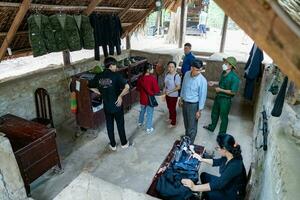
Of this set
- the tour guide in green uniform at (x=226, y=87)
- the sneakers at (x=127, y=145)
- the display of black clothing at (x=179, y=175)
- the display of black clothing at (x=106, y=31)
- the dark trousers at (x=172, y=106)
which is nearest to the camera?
the display of black clothing at (x=179, y=175)

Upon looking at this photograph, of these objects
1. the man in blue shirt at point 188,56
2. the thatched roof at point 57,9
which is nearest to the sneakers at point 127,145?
the man in blue shirt at point 188,56

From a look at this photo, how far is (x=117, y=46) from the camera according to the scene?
6.07m

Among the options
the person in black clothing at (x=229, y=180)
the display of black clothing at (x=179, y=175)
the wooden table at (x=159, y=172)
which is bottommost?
the wooden table at (x=159, y=172)

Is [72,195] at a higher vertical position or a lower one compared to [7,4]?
lower

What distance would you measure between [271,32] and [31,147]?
3177 mm

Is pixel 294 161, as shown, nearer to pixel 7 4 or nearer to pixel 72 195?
pixel 72 195

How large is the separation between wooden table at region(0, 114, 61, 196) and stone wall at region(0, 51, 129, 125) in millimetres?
617

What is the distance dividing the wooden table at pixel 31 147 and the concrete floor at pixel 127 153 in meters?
0.30

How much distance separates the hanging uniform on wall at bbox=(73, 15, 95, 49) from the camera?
493 cm

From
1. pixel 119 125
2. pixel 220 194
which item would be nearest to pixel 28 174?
pixel 119 125

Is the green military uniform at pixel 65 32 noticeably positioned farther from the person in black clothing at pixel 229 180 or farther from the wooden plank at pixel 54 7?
the person in black clothing at pixel 229 180

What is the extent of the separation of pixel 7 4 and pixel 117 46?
281 centimetres

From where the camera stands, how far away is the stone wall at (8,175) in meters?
2.71

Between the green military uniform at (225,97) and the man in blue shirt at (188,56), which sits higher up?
the man in blue shirt at (188,56)
